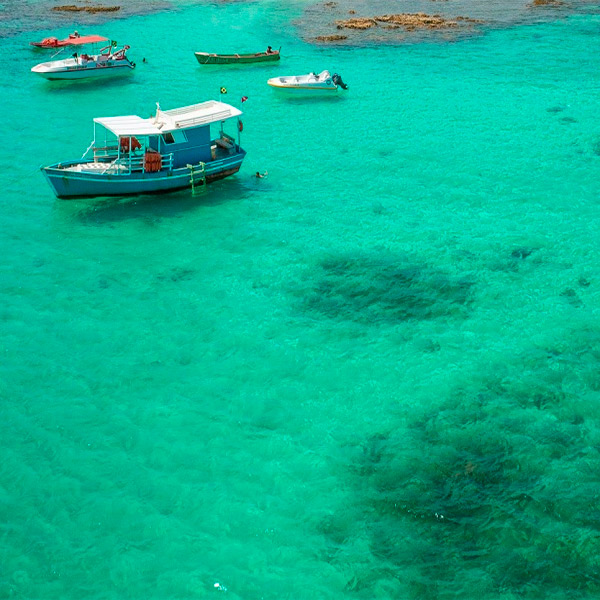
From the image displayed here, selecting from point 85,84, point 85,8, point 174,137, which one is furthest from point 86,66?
point 85,8

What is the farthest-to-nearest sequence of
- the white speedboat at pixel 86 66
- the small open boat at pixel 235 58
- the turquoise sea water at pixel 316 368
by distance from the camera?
the small open boat at pixel 235 58
the white speedboat at pixel 86 66
the turquoise sea water at pixel 316 368

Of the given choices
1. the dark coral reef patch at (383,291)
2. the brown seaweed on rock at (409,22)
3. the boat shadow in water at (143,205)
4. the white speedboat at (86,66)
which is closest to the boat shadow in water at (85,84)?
the white speedboat at (86,66)

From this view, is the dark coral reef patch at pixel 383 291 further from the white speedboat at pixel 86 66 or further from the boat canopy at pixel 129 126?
the white speedboat at pixel 86 66

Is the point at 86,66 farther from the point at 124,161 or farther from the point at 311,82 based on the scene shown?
the point at 124,161

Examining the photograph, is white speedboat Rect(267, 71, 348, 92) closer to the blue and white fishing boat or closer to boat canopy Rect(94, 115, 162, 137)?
the blue and white fishing boat

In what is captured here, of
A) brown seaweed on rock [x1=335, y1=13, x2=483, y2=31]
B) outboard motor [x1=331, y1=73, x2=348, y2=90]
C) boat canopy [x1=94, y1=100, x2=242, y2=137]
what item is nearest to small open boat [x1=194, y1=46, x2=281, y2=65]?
outboard motor [x1=331, y1=73, x2=348, y2=90]
